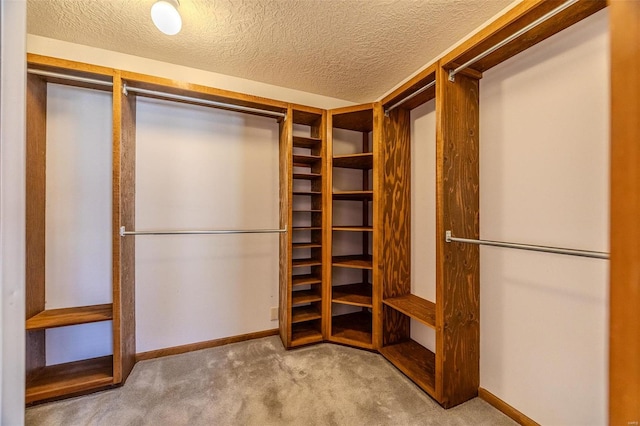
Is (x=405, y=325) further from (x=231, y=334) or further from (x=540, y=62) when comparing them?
(x=540, y=62)

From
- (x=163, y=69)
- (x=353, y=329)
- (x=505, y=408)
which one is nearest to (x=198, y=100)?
(x=163, y=69)

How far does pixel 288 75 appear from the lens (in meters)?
2.23

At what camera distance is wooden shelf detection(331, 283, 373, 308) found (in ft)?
7.23

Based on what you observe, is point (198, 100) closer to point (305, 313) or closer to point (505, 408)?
point (305, 313)

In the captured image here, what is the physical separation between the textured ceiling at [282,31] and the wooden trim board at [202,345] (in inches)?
93.8

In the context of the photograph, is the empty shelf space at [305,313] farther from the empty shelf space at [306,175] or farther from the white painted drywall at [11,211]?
the white painted drywall at [11,211]

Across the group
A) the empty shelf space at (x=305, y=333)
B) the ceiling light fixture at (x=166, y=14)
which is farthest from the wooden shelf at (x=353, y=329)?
the ceiling light fixture at (x=166, y=14)

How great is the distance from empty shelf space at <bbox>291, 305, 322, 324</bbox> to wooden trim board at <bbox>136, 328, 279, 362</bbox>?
300 mm

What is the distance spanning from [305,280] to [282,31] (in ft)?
6.40

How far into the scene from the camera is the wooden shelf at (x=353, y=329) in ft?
7.22

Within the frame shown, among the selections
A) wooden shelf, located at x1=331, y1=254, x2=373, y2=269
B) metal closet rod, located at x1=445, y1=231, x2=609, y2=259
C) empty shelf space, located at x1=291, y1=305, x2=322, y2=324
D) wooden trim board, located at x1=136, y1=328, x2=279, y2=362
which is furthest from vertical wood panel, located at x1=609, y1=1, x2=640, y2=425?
wooden trim board, located at x1=136, y1=328, x2=279, y2=362

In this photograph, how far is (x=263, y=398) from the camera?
5.21ft

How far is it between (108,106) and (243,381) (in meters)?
2.26

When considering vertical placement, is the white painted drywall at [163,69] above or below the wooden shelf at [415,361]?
above
